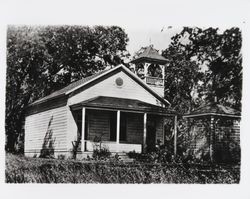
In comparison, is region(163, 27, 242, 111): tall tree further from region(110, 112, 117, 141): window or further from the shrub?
region(110, 112, 117, 141): window

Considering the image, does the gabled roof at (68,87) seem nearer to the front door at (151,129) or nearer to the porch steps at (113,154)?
the porch steps at (113,154)

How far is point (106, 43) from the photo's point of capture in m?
23.9

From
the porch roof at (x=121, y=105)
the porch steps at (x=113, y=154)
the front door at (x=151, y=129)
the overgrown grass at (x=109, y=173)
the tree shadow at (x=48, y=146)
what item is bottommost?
the overgrown grass at (x=109, y=173)

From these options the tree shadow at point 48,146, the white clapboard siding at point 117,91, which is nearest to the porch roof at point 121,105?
the white clapboard siding at point 117,91

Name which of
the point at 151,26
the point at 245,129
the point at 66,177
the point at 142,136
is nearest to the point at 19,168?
the point at 66,177

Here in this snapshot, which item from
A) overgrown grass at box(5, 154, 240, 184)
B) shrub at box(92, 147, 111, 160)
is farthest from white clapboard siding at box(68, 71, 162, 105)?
overgrown grass at box(5, 154, 240, 184)

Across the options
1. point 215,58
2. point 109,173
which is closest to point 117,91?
point 215,58

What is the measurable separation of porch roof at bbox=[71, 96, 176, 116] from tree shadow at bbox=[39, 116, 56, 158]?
1.59m

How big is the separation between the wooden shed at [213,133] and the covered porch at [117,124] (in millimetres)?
1444

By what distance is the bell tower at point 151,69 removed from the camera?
78.4ft

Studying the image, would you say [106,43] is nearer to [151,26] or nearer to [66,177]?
[151,26]

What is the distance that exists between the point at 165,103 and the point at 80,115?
4.67 m

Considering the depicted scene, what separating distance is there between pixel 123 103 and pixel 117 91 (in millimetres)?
772

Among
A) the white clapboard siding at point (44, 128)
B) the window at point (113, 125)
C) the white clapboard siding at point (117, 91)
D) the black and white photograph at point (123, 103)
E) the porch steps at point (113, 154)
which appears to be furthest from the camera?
the window at point (113, 125)
